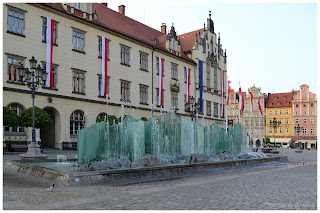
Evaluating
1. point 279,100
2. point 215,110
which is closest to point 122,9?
point 215,110

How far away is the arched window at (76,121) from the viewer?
2991 centimetres

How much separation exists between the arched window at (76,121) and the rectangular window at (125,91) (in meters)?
5.68

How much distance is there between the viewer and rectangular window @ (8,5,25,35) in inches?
995

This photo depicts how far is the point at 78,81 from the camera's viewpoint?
101ft

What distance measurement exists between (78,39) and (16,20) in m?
6.28

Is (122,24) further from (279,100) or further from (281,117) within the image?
(279,100)

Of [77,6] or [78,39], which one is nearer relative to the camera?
[78,39]

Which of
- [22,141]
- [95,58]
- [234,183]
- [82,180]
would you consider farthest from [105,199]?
[95,58]

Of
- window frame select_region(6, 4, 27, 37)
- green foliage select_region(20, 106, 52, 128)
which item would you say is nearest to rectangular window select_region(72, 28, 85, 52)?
window frame select_region(6, 4, 27, 37)

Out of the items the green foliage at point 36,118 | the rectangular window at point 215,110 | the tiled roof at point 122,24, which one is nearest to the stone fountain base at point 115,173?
the green foliage at point 36,118

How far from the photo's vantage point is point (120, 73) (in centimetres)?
3500

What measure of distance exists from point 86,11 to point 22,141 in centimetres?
1420

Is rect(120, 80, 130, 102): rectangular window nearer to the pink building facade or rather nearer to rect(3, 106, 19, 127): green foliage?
rect(3, 106, 19, 127): green foliage

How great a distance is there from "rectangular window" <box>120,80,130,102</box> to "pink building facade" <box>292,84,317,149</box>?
5834cm
